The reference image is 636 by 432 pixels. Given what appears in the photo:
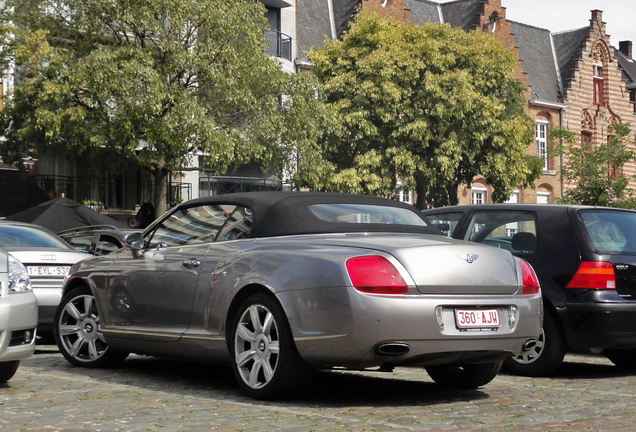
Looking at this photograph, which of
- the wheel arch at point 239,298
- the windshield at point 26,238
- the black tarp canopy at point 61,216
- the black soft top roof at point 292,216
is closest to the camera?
the wheel arch at point 239,298

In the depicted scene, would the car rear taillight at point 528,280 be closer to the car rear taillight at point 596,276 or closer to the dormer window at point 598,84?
A: the car rear taillight at point 596,276

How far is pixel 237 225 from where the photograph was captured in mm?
7613

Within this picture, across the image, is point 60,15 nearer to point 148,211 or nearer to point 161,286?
point 148,211

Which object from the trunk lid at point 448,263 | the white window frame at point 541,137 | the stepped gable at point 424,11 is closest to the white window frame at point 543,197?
the white window frame at point 541,137

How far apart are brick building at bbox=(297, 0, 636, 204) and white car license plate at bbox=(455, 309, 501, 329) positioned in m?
42.1

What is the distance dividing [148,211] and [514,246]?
20.9 metres

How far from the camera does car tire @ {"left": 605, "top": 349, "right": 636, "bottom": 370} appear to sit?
32.5 feet

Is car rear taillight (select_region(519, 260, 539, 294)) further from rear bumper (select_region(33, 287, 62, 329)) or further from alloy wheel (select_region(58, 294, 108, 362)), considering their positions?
rear bumper (select_region(33, 287, 62, 329))

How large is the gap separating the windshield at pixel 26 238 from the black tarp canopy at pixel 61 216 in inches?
316

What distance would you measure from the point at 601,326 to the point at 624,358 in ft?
5.20

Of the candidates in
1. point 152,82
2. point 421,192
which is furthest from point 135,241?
point 421,192

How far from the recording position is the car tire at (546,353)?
8.88m

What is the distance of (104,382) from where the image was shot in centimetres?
791

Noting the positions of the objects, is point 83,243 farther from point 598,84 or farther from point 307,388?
point 598,84
